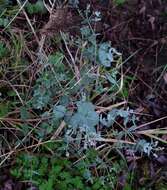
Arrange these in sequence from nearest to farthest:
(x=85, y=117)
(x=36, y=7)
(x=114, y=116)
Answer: (x=85, y=117) < (x=114, y=116) < (x=36, y=7)

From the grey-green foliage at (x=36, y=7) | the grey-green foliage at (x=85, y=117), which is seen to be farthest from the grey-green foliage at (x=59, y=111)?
the grey-green foliage at (x=36, y=7)

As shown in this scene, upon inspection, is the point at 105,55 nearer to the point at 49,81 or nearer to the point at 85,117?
the point at 49,81

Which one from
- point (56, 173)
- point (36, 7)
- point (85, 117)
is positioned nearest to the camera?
point (85, 117)

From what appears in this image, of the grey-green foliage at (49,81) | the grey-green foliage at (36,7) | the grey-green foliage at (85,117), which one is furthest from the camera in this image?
the grey-green foliage at (36,7)

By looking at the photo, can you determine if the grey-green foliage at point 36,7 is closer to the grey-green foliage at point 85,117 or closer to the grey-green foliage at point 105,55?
the grey-green foliage at point 105,55

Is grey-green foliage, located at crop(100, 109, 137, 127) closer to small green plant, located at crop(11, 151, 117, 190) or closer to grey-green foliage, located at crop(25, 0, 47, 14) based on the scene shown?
small green plant, located at crop(11, 151, 117, 190)

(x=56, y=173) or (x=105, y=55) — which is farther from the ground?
(x=105, y=55)

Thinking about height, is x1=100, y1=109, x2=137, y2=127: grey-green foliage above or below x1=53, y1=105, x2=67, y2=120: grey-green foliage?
below

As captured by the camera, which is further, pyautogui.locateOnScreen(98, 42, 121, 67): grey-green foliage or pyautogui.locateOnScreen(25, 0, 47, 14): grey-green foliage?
pyautogui.locateOnScreen(25, 0, 47, 14): grey-green foliage

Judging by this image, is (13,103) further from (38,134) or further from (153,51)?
(153,51)

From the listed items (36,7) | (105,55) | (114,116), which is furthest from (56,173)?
(36,7)

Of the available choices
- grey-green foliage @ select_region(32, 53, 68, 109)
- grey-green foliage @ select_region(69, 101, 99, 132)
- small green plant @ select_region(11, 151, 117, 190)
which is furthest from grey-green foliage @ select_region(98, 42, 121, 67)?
small green plant @ select_region(11, 151, 117, 190)

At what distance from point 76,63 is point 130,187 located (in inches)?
30.7

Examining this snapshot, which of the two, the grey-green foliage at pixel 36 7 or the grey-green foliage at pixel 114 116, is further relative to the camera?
the grey-green foliage at pixel 36 7
